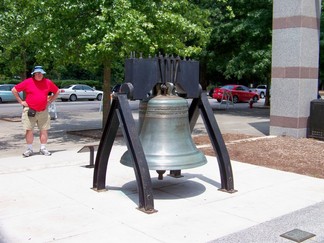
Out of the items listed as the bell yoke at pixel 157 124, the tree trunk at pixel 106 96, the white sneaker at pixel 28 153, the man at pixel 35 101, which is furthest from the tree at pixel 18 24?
the bell yoke at pixel 157 124

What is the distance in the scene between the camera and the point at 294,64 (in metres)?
11.9

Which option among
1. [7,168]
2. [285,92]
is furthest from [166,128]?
[285,92]

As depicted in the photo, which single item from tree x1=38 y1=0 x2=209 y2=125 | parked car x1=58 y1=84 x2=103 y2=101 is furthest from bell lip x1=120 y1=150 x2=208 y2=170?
parked car x1=58 y1=84 x2=103 y2=101

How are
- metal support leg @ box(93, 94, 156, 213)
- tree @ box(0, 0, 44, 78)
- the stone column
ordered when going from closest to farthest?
metal support leg @ box(93, 94, 156, 213) < tree @ box(0, 0, 44, 78) < the stone column

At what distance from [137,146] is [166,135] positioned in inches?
21.1

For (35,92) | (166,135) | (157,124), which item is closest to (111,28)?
(35,92)

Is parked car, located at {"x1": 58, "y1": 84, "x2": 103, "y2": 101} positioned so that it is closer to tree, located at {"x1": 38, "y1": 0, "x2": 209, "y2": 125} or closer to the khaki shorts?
tree, located at {"x1": 38, "y1": 0, "x2": 209, "y2": 125}

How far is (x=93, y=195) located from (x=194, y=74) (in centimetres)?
219

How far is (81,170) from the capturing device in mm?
7641

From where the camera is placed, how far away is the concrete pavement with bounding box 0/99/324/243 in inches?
181

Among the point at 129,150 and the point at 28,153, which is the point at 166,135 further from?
the point at 28,153

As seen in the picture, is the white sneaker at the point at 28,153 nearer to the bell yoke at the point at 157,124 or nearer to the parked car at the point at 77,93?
the bell yoke at the point at 157,124

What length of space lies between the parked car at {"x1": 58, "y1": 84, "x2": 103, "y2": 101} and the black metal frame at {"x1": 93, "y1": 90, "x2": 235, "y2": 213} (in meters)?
30.2

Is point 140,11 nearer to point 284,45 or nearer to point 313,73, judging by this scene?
point 284,45
